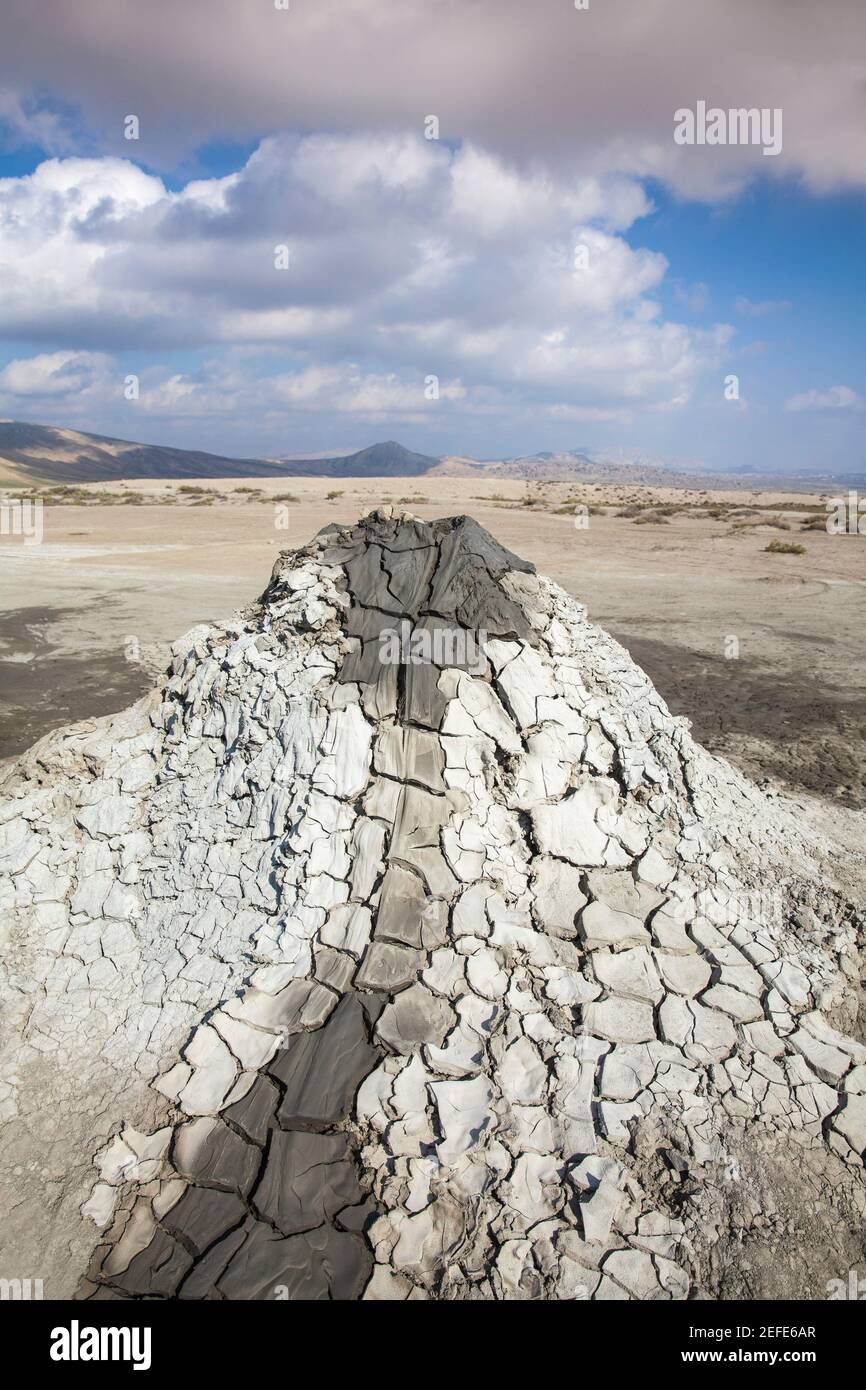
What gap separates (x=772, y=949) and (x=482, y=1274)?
1.64 metres

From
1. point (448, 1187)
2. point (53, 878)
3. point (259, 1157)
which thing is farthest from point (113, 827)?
point (448, 1187)

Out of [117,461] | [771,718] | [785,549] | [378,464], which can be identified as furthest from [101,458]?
[771,718]

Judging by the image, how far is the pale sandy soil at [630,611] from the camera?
6.77 m

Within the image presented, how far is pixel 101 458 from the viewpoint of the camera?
325ft

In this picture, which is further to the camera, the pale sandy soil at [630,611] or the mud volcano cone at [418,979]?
the pale sandy soil at [630,611]

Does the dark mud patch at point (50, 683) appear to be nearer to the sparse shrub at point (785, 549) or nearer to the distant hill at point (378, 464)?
the sparse shrub at point (785, 549)

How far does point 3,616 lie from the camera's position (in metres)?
10.9

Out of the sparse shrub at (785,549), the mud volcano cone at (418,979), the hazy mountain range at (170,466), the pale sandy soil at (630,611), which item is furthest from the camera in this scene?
the hazy mountain range at (170,466)

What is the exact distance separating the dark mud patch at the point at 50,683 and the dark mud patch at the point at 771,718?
18.3 feet

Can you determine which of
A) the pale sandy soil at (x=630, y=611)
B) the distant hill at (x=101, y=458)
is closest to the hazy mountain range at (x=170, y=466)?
the distant hill at (x=101, y=458)

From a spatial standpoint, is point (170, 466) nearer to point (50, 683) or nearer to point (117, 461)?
point (117, 461)

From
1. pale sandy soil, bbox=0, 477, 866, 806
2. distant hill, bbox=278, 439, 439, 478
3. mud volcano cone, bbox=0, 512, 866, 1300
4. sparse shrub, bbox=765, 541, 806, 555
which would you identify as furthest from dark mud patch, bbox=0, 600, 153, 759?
distant hill, bbox=278, 439, 439, 478

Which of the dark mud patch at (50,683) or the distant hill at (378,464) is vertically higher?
the distant hill at (378,464)
